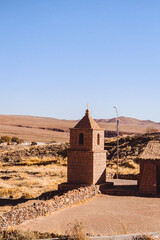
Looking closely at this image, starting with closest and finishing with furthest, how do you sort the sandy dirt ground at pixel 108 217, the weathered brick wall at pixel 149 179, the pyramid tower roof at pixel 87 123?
1. the sandy dirt ground at pixel 108 217
2. the weathered brick wall at pixel 149 179
3. the pyramid tower roof at pixel 87 123

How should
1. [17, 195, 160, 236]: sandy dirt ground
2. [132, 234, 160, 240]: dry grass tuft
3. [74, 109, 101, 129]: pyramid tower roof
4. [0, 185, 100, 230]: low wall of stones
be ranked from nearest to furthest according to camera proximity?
[132, 234, 160, 240]: dry grass tuft → [17, 195, 160, 236]: sandy dirt ground → [0, 185, 100, 230]: low wall of stones → [74, 109, 101, 129]: pyramid tower roof

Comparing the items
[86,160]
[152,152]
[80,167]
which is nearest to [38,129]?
[80,167]

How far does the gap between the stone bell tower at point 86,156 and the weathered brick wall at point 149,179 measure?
9.48 ft

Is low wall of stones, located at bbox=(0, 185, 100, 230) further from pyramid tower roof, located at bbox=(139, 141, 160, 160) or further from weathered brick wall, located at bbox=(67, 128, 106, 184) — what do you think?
pyramid tower roof, located at bbox=(139, 141, 160, 160)

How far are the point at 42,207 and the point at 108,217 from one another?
306cm

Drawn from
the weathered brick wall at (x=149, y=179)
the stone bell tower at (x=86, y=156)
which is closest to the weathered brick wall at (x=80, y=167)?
the stone bell tower at (x=86, y=156)

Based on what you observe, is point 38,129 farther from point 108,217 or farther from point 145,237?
point 145,237

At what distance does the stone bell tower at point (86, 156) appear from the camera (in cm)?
2144

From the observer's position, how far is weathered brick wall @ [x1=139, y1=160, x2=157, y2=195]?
2042 centimetres

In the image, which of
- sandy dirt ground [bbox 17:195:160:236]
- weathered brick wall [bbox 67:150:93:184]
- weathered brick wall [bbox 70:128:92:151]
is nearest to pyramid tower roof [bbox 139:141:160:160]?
sandy dirt ground [bbox 17:195:160:236]

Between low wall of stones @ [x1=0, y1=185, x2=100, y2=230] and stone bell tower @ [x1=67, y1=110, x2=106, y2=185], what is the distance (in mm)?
1273

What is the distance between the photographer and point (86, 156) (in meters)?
21.6

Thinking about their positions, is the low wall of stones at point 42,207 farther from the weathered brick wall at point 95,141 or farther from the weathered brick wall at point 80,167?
the weathered brick wall at point 95,141

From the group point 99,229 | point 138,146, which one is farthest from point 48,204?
point 138,146
